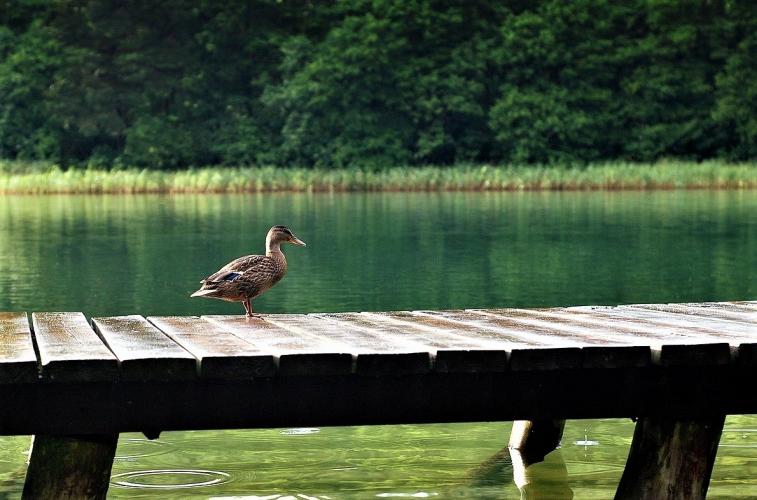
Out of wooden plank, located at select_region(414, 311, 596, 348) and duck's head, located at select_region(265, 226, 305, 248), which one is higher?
duck's head, located at select_region(265, 226, 305, 248)

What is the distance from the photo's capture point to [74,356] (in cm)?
481

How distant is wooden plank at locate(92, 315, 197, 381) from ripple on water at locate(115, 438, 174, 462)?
1453 mm

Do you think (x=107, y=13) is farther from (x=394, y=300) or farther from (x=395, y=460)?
(x=395, y=460)

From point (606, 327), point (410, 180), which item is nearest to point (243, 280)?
point (606, 327)

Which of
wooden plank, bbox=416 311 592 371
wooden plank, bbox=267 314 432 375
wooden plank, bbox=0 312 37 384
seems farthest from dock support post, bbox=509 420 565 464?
wooden plank, bbox=0 312 37 384

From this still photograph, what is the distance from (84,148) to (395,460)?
4850 cm

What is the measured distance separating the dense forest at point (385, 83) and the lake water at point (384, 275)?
10710 mm

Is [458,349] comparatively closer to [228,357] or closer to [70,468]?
[228,357]

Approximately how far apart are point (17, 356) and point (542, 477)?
8.75 ft

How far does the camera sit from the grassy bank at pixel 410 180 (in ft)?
140

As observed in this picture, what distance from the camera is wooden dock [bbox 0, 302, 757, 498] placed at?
4840mm

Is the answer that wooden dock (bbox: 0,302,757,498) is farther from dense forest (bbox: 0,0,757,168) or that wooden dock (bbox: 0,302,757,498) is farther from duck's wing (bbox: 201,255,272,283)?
dense forest (bbox: 0,0,757,168)

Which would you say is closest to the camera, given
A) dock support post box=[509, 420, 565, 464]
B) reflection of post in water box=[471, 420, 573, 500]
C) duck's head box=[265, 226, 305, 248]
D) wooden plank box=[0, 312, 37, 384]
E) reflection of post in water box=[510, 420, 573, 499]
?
wooden plank box=[0, 312, 37, 384]

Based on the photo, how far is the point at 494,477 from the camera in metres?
6.67
